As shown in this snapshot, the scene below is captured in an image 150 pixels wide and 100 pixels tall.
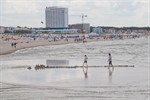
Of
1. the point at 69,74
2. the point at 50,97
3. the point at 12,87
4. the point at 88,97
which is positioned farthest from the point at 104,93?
the point at 69,74

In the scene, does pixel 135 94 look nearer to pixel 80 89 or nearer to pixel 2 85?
pixel 80 89

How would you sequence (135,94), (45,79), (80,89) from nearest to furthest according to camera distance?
1. (135,94)
2. (80,89)
3. (45,79)

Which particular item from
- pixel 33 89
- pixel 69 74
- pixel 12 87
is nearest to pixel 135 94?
pixel 33 89

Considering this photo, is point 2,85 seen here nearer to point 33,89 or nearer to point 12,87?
point 12,87

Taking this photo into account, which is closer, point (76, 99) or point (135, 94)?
point (76, 99)

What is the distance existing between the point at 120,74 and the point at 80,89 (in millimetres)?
7421

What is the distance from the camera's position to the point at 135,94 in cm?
1797

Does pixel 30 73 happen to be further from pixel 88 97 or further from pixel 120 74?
pixel 88 97

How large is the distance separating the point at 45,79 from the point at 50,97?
6412 millimetres

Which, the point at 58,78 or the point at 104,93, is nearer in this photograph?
the point at 104,93

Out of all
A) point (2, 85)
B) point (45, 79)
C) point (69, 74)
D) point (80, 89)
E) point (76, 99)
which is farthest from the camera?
point (69, 74)

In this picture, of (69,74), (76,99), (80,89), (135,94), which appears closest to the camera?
(76,99)

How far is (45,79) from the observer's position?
2358 centimetres

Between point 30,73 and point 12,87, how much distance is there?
6390 mm
